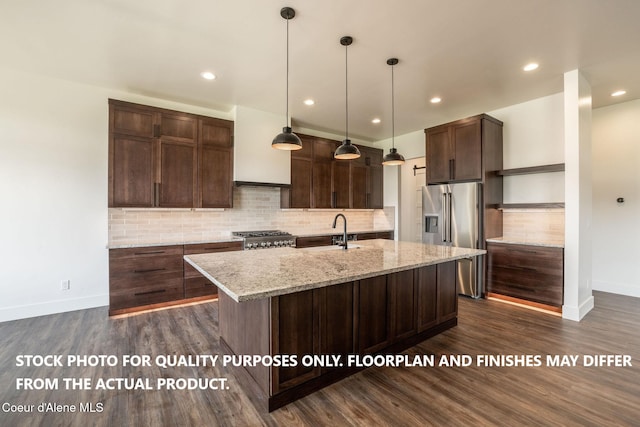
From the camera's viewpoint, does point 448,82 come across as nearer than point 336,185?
Yes

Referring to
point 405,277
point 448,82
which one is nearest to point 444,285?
point 405,277

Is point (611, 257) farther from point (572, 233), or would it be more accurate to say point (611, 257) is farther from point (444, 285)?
point (444, 285)

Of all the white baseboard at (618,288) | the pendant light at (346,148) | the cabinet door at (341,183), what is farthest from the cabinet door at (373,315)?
the white baseboard at (618,288)

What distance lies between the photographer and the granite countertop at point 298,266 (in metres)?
1.58

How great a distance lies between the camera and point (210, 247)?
4004mm

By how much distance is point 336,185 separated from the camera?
18.4 feet

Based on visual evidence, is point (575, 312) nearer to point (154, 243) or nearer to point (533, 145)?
point (533, 145)

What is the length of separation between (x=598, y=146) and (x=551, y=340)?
11.5ft

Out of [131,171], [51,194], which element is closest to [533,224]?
[131,171]

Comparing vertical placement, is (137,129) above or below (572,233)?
above

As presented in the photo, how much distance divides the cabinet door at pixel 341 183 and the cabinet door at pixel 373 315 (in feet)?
10.6

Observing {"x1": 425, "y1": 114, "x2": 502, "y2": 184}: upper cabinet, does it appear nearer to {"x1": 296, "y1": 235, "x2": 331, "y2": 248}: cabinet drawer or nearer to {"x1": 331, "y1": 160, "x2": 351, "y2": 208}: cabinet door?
{"x1": 331, "y1": 160, "x2": 351, "y2": 208}: cabinet door

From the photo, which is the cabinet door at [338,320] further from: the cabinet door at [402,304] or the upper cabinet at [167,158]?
the upper cabinet at [167,158]

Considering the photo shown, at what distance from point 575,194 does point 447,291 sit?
193 centimetres
